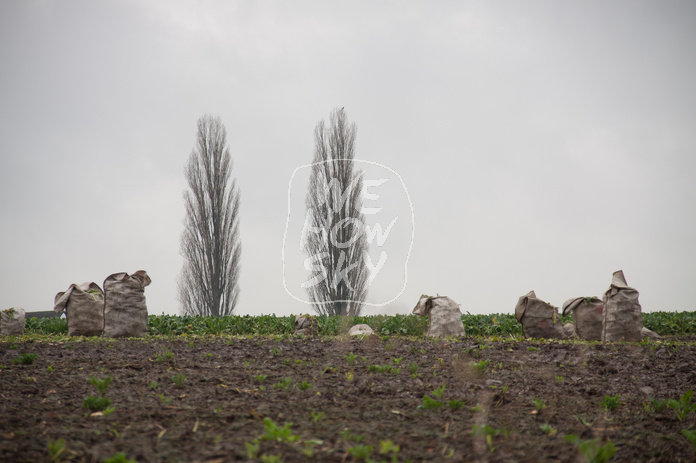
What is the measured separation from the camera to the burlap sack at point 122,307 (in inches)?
359

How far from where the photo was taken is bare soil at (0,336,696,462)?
2.74 m

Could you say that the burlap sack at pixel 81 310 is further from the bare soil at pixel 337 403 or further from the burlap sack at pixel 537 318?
the burlap sack at pixel 537 318

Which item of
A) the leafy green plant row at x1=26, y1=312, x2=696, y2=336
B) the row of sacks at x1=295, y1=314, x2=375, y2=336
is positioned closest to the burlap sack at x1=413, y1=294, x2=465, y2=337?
the row of sacks at x1=295, y1=314, x2=375, y2=336

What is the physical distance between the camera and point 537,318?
Answer: 30.1 feet

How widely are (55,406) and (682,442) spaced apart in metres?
4.19

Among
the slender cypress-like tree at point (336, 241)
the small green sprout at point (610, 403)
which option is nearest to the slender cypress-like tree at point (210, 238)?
the slender cypress-like tree at point (336, 241)

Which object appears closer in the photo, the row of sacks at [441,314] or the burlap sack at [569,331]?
the row of sacks at [441,314]

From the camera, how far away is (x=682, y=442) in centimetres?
331

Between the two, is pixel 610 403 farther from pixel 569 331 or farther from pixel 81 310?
pixel 81 310

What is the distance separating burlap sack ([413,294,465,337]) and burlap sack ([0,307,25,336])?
8.42m

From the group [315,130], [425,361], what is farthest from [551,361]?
[315,130]

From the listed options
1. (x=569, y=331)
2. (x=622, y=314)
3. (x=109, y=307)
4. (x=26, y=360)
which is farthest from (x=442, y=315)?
(x=26, y=360)

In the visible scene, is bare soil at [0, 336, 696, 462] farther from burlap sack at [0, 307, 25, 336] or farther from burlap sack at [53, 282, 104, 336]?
burlap sack at [0, 307, 25, 336]

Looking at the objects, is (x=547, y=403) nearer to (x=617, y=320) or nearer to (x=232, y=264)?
(x=617, y=320)
